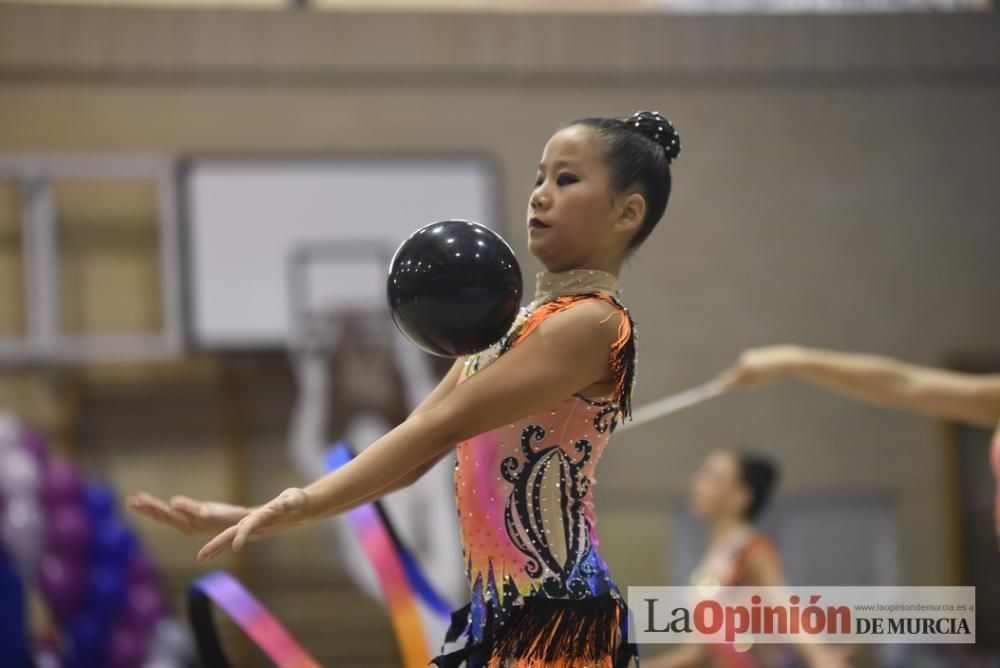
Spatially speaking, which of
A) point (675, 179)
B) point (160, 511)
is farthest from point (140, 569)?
point (160, 511)

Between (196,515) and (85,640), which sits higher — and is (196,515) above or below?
above

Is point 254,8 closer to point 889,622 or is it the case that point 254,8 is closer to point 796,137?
point 796,137

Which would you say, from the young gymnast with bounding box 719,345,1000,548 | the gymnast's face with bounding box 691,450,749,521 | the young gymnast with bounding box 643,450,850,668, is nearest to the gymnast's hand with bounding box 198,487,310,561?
the young gymnast with bounding box 719,345,1000,548

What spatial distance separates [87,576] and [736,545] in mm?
2778

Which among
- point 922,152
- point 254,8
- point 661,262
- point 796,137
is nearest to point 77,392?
point 254,8

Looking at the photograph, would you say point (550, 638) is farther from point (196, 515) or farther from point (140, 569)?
point (140, 569)

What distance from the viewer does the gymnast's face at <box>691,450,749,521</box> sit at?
4.42 meters

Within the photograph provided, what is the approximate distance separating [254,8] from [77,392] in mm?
2142

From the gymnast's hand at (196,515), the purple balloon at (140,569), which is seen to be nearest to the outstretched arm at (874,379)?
the gymnast's hand at (196,515)

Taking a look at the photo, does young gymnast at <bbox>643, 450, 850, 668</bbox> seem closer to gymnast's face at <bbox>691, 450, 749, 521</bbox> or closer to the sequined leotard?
gymnast's face at <bbox>691, 450, 749, 521</bbox>

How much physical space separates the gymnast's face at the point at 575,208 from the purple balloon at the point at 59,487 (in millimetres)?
3979

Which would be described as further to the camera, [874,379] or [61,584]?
[61,584]

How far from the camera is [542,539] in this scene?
1.70 meters

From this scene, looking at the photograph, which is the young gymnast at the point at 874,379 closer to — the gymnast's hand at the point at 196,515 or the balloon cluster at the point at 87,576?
the gymnast's hand at the point at 196,515
